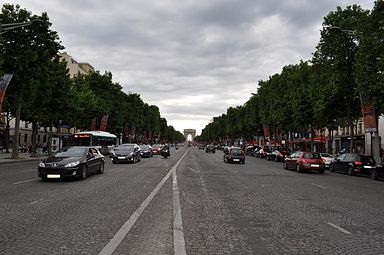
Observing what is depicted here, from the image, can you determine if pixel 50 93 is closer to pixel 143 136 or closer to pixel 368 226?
pixel 368 226

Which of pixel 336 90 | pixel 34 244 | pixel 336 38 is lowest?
pixel 34 244

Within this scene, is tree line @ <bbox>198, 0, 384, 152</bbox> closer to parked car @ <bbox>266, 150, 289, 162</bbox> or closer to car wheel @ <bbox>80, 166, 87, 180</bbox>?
parked car @ <bbox>266, 150, 289, 162</bbox>

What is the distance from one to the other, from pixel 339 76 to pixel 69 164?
22910mm

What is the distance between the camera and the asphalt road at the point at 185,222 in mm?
6836

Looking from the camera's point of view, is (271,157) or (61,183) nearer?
(61,183)

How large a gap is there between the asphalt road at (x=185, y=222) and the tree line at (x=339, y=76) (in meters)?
13.5

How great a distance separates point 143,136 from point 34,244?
126615 millimetres

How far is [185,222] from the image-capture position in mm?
8898

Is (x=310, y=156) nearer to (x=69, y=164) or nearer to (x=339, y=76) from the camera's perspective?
(x=339, y=76)

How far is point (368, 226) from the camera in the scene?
8961 millimetres

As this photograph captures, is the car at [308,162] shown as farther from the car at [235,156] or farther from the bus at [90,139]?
the bus at [90,139]

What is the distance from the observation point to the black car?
1734 cm

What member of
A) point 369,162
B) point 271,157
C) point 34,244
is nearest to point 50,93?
point 271,157

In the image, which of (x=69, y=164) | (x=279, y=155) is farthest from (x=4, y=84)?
(x=279, y=155)
